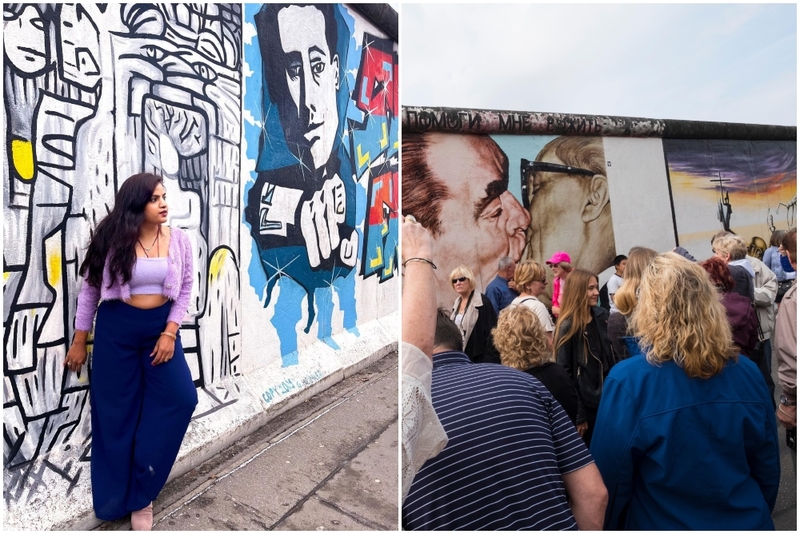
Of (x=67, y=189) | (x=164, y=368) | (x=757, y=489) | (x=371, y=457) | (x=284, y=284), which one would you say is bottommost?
(x=371, y=457)

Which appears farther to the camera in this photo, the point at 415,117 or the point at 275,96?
the point at 415,117

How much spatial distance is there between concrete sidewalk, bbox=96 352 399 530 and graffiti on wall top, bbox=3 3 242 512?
1.49ft

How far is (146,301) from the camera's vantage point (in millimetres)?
2943

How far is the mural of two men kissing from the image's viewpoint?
4.61 metres

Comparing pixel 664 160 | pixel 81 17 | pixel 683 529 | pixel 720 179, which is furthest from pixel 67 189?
pixel 720 179

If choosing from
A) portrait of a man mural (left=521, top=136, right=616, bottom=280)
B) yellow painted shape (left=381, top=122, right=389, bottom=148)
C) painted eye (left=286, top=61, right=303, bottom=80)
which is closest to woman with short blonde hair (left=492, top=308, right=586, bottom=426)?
painted eye (left=286, top=61, right=303, bottom=80)

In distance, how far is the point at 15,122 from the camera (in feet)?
8.78

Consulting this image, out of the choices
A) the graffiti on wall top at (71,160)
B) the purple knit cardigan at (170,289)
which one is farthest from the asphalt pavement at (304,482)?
the purple knit cardigan at (170,289)

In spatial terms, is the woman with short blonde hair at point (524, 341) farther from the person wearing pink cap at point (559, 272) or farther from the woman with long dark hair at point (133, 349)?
the person wearing pink cap at point (559, 272)

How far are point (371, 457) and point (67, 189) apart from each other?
237 cm

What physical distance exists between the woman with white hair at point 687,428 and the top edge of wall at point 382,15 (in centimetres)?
496

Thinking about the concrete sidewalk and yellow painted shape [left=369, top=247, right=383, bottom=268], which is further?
yellow painted shape [left=369, top=247, right=383, bottom=268]

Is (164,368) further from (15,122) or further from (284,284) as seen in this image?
(284,284)

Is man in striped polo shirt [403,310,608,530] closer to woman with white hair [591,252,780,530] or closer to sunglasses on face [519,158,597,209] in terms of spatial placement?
woman with white hair [591,252,780,530]
